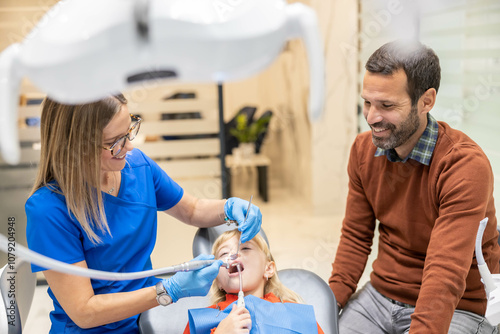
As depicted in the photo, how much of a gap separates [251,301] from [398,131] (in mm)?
605

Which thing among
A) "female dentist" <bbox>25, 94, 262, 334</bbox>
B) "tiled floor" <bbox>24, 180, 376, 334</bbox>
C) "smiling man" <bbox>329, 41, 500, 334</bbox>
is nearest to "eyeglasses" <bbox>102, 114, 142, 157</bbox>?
"female dentist" <bbox>25, 94, 262, 334</bbox>

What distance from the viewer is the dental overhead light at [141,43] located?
1.86 ft

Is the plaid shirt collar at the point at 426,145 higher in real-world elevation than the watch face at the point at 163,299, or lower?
higher

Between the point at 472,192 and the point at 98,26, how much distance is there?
1058mm

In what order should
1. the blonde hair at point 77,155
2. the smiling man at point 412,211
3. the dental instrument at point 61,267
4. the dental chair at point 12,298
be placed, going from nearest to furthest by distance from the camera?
the dental instrument at point 61,267 < the blonde hair at point 77,155 < the dental chair at point 12,298 < the smiling man at point 412,211

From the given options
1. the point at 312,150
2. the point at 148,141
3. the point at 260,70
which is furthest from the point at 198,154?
the point at 260,70

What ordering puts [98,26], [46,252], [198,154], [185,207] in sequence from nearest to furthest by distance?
1. [98,26]
2. [46,252]
3. [185,207]
4. [198,154]

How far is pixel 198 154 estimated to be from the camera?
1.90 metres

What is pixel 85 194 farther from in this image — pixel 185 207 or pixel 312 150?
pixel 312 150

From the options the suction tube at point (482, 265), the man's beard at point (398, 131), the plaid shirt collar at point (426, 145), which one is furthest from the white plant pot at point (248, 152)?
the suction tube at point (482, 265)

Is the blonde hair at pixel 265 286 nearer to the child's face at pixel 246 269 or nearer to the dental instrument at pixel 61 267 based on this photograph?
the child's face at pixel 246 269

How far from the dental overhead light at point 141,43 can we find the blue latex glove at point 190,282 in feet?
2.05

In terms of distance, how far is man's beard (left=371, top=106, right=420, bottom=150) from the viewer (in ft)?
4.25

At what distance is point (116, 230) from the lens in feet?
4.11
